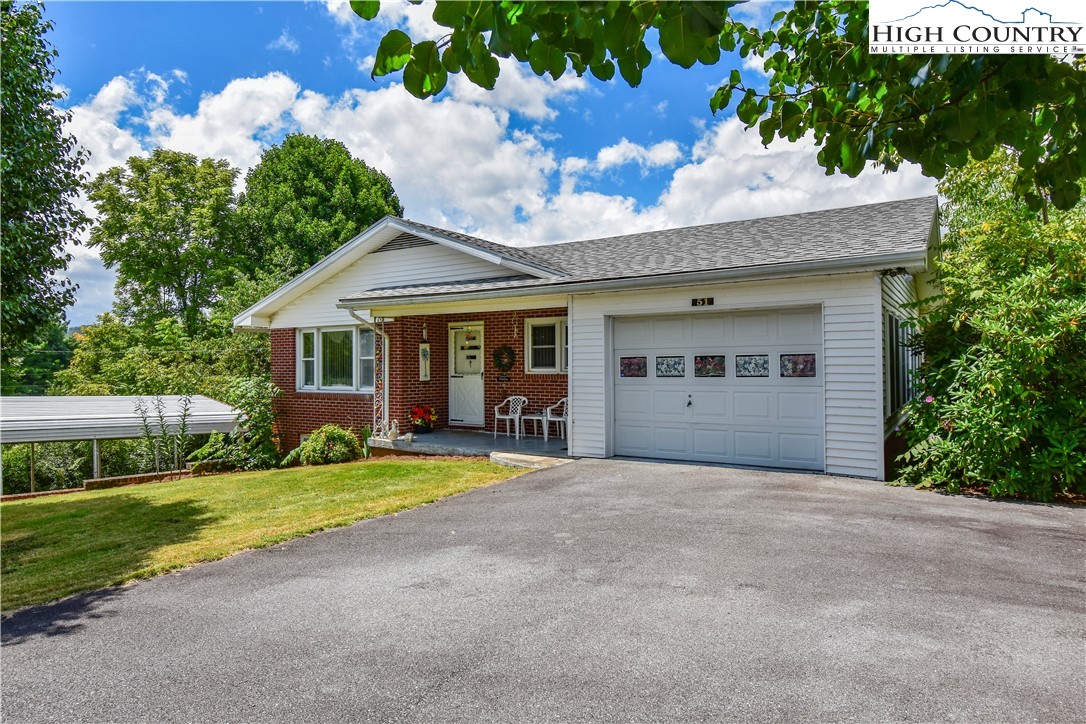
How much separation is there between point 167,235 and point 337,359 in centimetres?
2066

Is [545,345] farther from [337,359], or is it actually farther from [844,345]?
[844,345]

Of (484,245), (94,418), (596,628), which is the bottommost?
(596,628)

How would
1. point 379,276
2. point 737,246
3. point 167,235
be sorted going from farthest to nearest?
point 167,235
point 379,276
point 737,246

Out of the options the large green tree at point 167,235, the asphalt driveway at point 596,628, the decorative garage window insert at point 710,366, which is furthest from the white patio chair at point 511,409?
the large green tree at point 167,235

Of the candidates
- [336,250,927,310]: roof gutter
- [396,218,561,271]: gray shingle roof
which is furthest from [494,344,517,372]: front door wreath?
[336,250,927,310]: roof gutter

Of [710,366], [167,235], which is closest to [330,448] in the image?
[710,366]

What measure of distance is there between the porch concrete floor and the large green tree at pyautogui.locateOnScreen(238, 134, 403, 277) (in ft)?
67.3

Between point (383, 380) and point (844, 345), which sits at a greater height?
point (844, 345)

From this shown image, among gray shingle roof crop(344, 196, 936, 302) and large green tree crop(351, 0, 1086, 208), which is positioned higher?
gray shingle roof crop(344, 196, 936, 302)

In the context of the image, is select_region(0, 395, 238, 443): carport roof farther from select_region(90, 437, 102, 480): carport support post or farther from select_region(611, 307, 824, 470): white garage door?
select_region(611, 307, 824, 470): white garage door

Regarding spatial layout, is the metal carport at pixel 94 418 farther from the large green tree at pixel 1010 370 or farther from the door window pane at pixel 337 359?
the large green tree at pixel 1010 370

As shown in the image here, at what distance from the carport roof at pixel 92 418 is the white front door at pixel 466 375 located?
17.6ft

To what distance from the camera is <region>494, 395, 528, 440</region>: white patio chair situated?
1286 centimetres

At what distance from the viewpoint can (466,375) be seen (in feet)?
47.3
